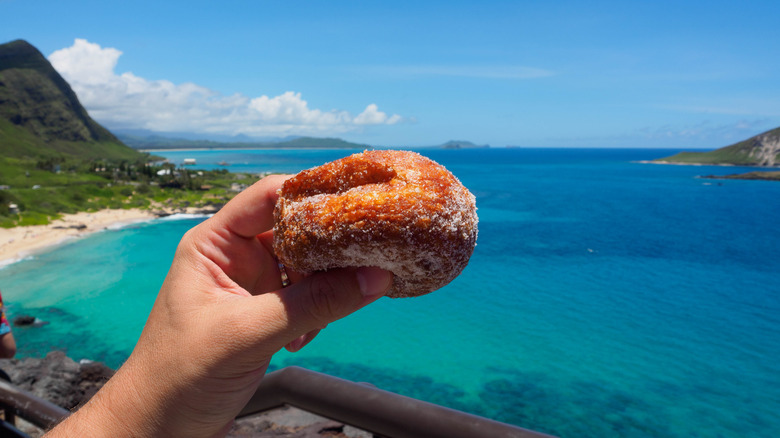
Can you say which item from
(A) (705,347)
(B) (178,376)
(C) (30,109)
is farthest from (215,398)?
(C) (30,109)

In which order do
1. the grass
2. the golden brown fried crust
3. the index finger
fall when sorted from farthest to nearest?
1. the grass
2. the index finger
3. the golden brown fried crust

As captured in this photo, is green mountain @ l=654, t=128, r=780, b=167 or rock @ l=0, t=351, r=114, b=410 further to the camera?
green mountain @ l=654, t=128, r=780, b=167

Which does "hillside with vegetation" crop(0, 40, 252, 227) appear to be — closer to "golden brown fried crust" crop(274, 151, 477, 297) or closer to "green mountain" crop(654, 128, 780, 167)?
"golden brown fried crust" crop(274, 151, 477, 297)

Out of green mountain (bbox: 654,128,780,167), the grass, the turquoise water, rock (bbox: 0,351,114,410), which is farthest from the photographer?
green mountain (bbox: 654,128,780,167)

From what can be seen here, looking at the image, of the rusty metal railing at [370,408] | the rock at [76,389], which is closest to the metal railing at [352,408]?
the rusty metal railing at [370,408]

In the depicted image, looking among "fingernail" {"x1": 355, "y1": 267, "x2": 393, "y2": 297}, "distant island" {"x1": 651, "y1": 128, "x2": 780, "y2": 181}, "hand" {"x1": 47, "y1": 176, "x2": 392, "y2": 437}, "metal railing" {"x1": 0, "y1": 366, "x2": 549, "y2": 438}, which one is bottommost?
"metal railing" {"x1": 0, "y1": 366, "x2": 549, "y2": 438}

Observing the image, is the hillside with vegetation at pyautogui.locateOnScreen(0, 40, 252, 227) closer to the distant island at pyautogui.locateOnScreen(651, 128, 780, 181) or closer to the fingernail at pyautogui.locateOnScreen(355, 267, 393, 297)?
the fingernail at pyautogui.locateOnScreen(355, 267, 393, 297)

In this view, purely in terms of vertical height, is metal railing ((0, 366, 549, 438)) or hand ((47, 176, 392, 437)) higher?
hand ((47, 176, 392, 437))

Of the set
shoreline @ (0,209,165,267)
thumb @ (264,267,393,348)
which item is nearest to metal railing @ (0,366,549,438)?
thumb @ (264,267,393,348)
